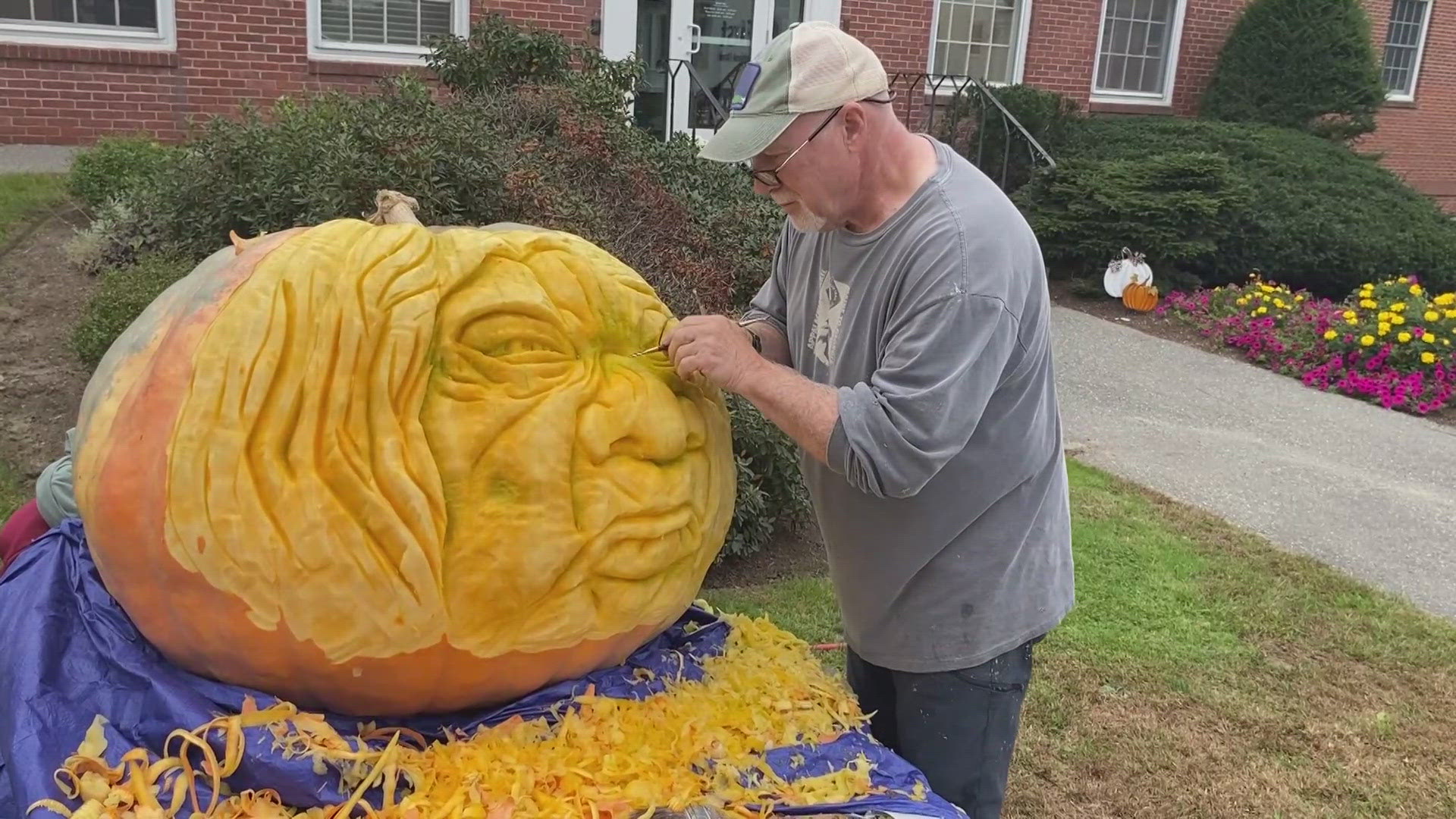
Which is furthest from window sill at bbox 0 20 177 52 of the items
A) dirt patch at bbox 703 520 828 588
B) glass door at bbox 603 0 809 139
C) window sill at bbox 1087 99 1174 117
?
window sill at bbox 1087 99 1174 117

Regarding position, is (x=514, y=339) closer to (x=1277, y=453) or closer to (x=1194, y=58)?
(x=1277, y=453)

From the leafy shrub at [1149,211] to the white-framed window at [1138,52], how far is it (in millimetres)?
3458

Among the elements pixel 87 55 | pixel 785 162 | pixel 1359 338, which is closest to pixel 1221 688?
pixel 785 162

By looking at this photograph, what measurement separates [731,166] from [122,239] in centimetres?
325

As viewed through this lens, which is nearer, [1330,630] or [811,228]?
[811,228]

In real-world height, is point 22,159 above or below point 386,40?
below

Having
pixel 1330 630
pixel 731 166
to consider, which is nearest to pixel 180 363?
pixel 1330 630

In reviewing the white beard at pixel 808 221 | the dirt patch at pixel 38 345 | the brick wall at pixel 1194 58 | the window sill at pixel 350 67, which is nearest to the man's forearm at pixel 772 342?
the white beard at pixel 808 221

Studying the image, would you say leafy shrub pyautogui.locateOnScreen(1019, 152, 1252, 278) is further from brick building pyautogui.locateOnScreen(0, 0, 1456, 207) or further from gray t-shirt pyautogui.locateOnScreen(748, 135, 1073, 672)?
gray t-shirt pyautogui.locateOnScreen(748, 135, 1073, 672)

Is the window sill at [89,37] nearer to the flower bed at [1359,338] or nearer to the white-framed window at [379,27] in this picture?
the white-framed window at [379,27]

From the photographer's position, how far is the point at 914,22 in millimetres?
11414

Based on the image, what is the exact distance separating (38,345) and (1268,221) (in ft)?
30.9

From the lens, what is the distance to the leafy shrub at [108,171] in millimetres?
6832

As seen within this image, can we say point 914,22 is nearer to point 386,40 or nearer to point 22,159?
point 386,40
